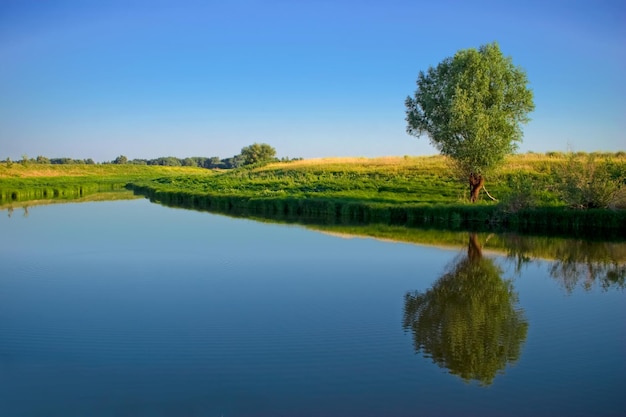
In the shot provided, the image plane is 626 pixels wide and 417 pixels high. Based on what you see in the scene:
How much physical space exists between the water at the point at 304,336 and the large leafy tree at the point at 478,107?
37.8ft

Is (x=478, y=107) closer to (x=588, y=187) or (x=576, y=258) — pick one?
(x=588, y=187)

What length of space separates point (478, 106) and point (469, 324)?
1911cm

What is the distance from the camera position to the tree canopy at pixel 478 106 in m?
26.6

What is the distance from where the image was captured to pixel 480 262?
631 inches

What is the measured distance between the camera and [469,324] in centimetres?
958

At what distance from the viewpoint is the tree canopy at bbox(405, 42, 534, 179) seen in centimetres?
2658

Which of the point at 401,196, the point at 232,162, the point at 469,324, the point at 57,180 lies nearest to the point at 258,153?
the point at 57,180

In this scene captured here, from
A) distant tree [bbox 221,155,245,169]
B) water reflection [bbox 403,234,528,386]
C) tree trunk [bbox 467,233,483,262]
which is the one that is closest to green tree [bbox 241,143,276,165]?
distant tree [bbox 221,155,245,169]

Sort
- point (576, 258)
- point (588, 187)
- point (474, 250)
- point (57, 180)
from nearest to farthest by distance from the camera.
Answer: point (576, 258)
point (474, 250)
point (588, 187)
point (57, 180)

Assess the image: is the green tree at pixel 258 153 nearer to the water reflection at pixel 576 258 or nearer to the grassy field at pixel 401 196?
the grassy field at pixel 401 196

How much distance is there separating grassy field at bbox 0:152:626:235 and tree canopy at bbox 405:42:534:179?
224cm

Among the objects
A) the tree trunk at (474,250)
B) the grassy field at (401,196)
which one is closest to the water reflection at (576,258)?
the tree trunk at (474,250)

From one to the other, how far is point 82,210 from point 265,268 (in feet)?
75.8

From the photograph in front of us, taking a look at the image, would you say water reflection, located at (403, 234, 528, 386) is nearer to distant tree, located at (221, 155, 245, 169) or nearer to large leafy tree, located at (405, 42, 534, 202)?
large leafy tree, located at (405, 42, 534, 202)
